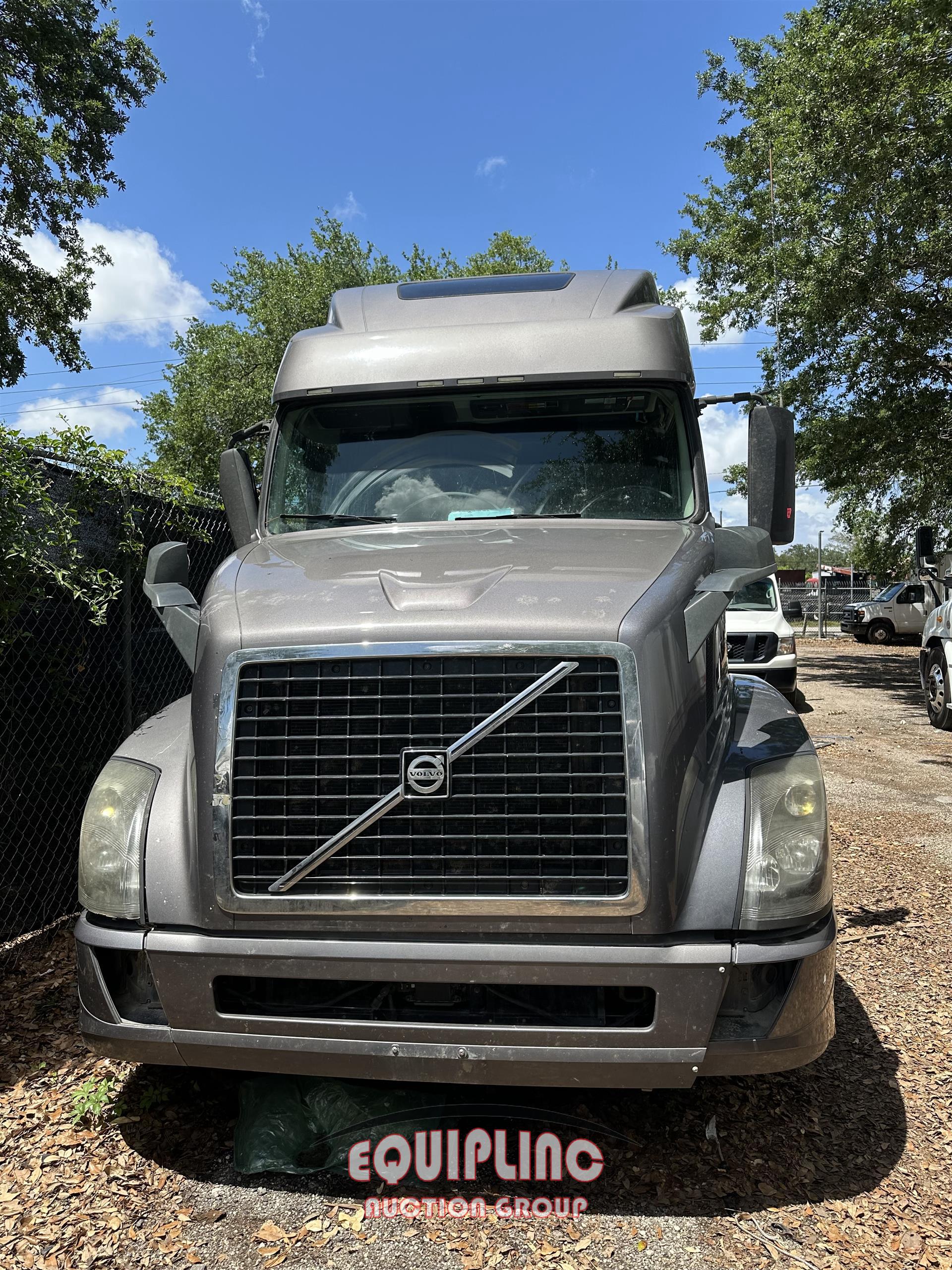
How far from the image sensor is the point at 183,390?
3369 centimetres

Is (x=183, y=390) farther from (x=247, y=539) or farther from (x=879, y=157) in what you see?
(x=247, y=539)

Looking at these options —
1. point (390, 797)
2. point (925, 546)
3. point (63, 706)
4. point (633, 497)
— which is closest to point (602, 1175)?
point (390, 797)

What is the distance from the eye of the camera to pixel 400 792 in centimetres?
254

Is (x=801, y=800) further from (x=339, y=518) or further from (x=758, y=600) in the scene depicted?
(x=758, y=600)

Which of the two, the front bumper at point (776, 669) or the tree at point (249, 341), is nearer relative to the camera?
the front bumper at point (776, 669)

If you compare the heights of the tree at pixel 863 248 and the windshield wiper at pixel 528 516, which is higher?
the tree at pixel 863 248

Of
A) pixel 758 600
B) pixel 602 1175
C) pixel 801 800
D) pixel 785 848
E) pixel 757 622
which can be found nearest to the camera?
pixel 785 848

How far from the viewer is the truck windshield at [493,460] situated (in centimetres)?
376

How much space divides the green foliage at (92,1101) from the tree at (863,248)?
13248mm

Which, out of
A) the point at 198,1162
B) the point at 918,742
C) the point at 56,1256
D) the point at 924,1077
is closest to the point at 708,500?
the point at 924,1077

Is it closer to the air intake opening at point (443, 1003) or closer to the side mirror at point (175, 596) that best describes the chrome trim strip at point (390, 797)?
the air intake opening at point (443, 1003)

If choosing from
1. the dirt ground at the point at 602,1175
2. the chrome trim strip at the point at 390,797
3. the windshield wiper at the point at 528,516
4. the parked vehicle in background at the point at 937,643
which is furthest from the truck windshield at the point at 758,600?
the chrome trim strip at the point at 390,797

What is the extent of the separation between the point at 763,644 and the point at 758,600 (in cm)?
127

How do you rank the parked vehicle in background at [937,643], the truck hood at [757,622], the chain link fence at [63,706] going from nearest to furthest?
the chain link fence at [63,706]
the parked vehicle in background at [937,643]
the truck hood at [757,622]
